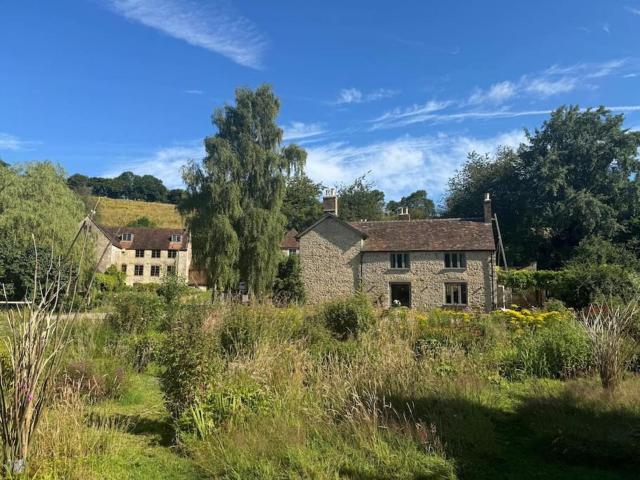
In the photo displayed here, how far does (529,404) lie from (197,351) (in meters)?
4.84

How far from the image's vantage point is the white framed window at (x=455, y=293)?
2891 centimetres

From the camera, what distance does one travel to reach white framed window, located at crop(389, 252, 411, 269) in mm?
30188

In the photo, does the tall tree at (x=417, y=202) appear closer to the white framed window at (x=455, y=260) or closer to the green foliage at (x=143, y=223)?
the green foliage at (x=143, y=223)

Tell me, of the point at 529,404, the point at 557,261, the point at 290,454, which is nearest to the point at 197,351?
the point at 290,454

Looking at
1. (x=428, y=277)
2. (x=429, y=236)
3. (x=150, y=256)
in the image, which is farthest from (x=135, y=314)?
(x=150, y=256)

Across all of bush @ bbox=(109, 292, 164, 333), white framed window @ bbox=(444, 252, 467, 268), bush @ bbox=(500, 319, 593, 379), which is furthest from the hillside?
bush @ bbox=(500, 319, 593, 379)

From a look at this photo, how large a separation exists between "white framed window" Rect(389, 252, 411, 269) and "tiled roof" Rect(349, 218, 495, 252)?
41 centimetres

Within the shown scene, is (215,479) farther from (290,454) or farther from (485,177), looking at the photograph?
(485,177)

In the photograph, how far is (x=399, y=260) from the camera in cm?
3044

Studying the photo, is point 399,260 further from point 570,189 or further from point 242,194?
point 570,189

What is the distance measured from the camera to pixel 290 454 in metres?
4.56

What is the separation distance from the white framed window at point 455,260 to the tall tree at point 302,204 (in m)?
32.2

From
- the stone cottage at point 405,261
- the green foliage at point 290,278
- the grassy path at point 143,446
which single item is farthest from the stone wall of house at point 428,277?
the grassy path at point 143,446

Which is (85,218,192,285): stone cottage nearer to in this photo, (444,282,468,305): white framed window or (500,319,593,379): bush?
(444,282,468,305): white framed window
